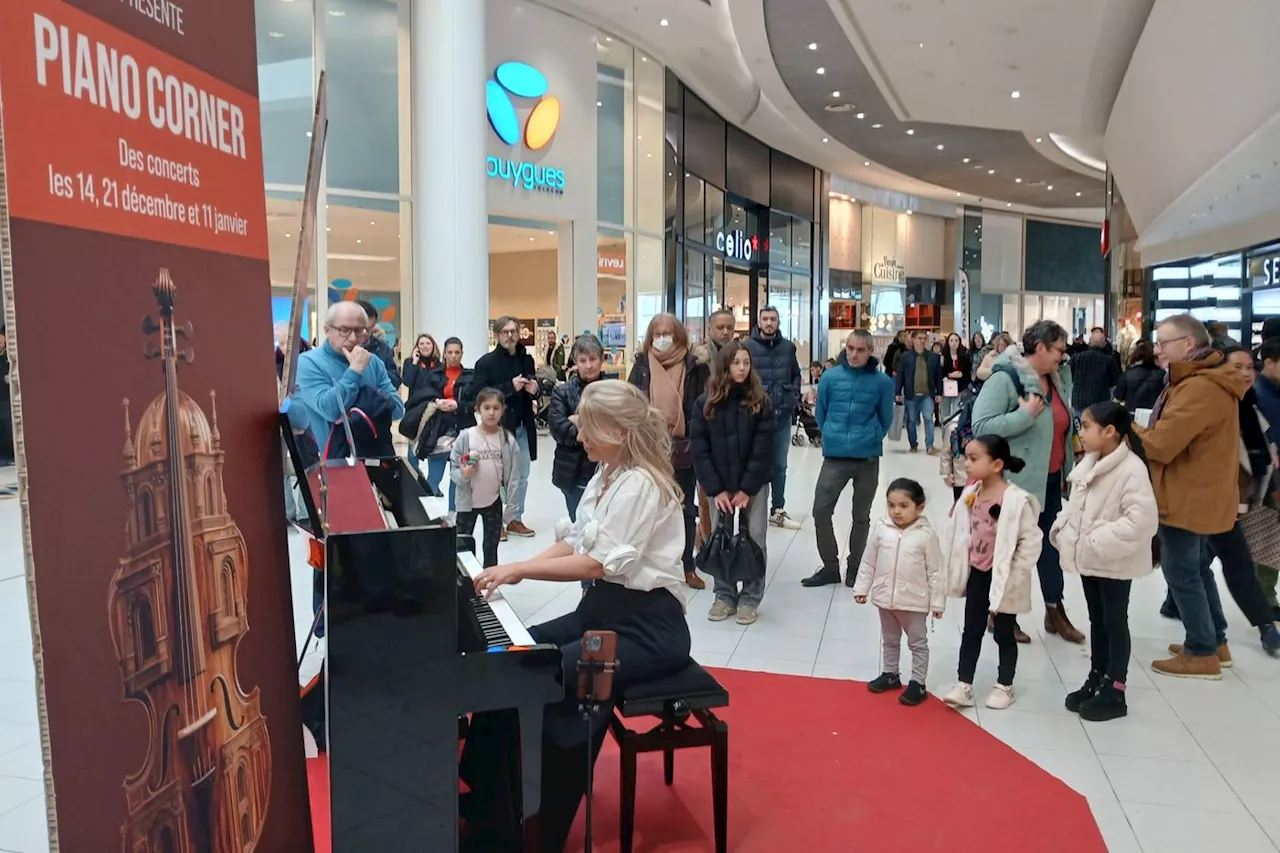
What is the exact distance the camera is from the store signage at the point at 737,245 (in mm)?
19547

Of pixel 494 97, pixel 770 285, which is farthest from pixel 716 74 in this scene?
pixel 770 285

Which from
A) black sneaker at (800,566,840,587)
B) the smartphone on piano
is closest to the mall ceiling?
black sneaker at (800,566,840,587)

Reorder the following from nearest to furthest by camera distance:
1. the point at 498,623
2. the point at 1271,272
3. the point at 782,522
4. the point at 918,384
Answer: the point at 498,623 → the point at 782,522 → the point at 918,384 → the point at 1271,272

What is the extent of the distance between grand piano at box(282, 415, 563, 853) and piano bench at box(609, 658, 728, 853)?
0.37 meters

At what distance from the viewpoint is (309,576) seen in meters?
2.80

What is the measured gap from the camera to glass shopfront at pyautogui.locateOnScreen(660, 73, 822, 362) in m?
17.2

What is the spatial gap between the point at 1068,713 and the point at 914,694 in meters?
0.59

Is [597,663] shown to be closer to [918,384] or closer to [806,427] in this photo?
[806,427]

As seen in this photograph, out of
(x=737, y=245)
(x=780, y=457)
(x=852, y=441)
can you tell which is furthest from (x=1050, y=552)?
(x=737, y=245)

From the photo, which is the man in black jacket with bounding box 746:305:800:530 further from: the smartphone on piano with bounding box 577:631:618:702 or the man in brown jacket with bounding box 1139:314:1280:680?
the smartphone on piano with bounding box 577:631:618:702

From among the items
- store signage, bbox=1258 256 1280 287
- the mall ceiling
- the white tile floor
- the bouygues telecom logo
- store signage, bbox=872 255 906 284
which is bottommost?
the white tile floor

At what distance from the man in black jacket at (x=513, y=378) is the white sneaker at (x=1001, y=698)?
3.30 meters

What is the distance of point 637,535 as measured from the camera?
2.49m

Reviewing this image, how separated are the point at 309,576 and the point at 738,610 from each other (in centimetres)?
263
